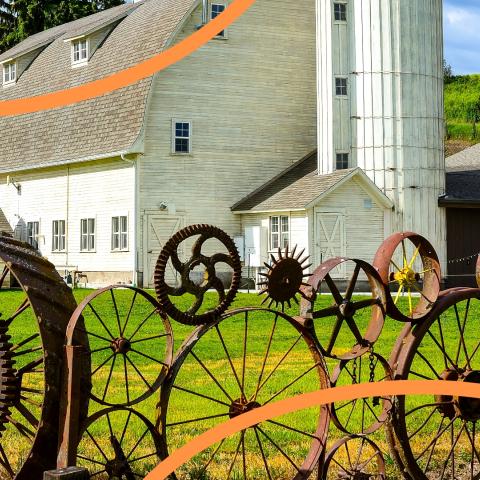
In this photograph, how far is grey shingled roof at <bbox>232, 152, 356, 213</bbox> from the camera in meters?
31.6

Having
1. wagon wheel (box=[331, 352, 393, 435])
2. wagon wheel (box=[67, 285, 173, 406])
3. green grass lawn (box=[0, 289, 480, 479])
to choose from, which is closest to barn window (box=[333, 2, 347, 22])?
wagon wheel (box=[67, 285, 173, 406])

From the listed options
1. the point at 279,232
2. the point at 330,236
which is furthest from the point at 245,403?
the point at 279,232

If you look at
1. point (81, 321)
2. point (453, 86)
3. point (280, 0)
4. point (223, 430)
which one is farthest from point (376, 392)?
point (453, 86)

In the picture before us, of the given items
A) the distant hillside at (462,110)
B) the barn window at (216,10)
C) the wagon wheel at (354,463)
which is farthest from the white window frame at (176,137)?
the distant hillside at (462,110)

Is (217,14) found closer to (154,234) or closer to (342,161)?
(342,161)

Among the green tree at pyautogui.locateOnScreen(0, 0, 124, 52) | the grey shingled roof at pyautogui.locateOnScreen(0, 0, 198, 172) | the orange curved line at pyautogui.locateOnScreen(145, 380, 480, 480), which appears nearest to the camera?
the orange curved line at pyautogui.locateOnScreen(145, 380, 480, 480)

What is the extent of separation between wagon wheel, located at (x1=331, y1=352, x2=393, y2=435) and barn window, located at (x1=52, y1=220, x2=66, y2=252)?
2440 cm

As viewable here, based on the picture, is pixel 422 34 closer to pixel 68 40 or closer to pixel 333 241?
pixel 333 241

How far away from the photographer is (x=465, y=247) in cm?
3378

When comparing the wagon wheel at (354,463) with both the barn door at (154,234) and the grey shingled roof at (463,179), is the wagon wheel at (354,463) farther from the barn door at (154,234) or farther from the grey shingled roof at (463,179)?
the grey shingled roof at (463,179)

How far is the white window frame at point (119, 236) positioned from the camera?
33.2 m

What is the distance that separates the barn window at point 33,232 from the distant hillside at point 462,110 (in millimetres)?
35408

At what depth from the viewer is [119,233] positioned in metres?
33.5

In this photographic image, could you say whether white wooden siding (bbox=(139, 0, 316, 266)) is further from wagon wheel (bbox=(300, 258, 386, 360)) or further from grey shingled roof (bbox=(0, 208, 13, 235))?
wagon wheel (bbox=(300, 258, 386, 360))
